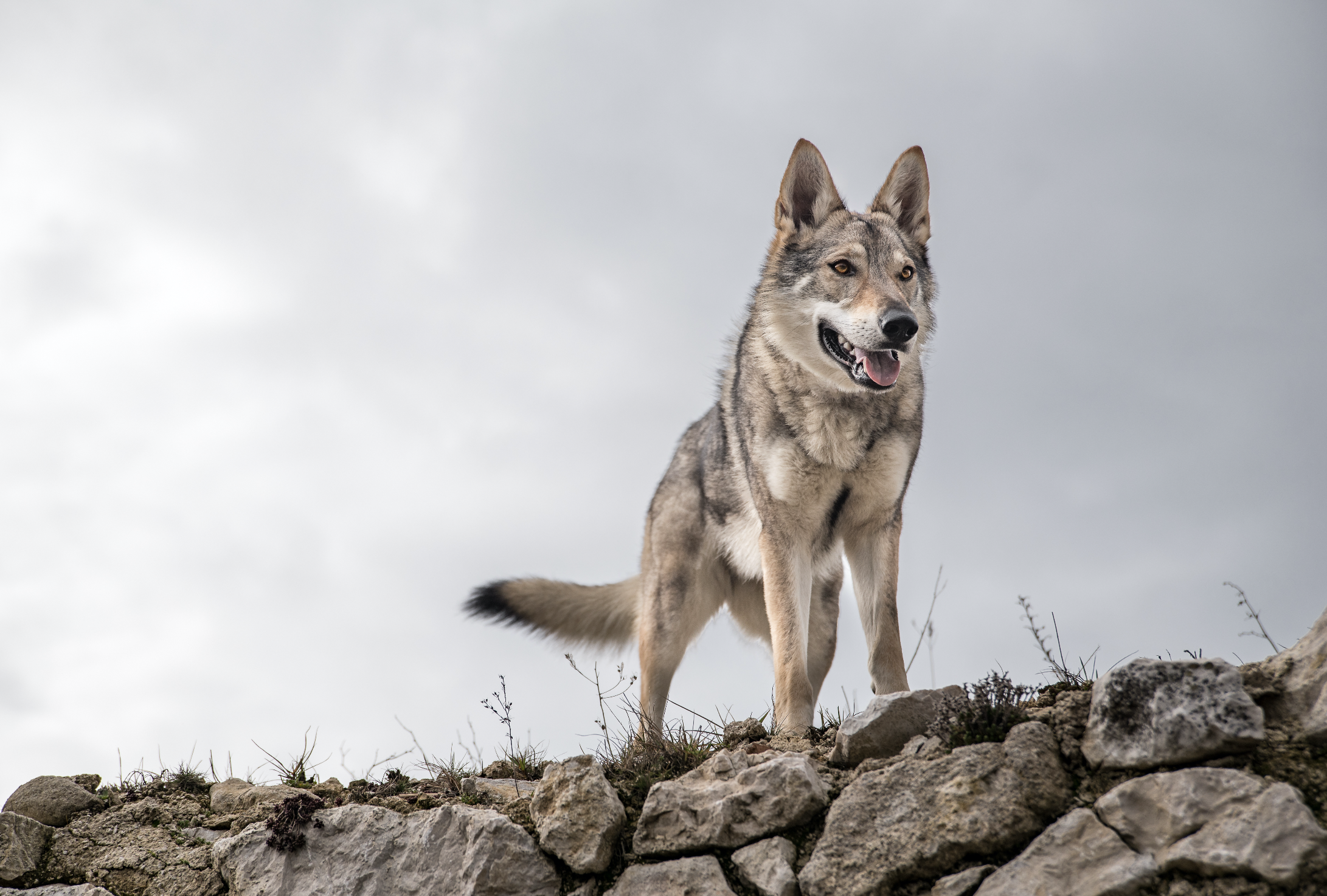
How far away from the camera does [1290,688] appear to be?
300cm

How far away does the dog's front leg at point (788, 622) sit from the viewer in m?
4.88

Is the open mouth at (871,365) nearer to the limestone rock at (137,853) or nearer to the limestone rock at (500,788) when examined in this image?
the limestone rock at (500,788)

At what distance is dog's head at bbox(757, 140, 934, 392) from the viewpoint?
4.98 metres

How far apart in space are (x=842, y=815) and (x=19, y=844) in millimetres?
4026

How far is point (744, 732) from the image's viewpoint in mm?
4473

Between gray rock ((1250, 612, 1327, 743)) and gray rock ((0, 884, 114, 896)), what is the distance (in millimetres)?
5030

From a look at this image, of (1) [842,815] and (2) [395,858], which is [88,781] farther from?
(1) [842,815]

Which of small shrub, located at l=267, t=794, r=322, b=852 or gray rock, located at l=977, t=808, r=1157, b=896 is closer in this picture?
gray rock, located at l=977, t=808, r=1157, b=896

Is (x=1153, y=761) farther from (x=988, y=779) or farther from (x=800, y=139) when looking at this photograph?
(x=800, y=139)

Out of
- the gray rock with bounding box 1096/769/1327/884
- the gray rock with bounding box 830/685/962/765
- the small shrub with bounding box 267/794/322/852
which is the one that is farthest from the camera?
the small shrub with bounding box 267/794/322/852

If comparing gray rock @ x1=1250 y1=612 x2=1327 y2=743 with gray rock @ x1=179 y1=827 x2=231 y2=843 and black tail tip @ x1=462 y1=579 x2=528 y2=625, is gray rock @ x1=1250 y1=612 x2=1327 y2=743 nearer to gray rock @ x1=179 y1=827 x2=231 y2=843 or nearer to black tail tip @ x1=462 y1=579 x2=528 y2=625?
gray rock @ x1=179 y1=827 x2=231 y2=843

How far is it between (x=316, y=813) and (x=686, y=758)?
1.77 metres

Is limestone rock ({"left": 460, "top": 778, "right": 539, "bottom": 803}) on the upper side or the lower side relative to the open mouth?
lower

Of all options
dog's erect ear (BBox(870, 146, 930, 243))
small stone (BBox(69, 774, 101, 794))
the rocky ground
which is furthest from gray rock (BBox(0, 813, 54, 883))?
dog's erect ear (BBox(870, 146, 930, 243))
